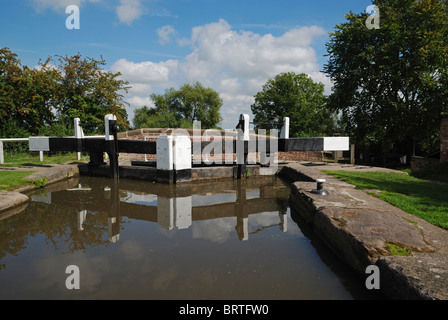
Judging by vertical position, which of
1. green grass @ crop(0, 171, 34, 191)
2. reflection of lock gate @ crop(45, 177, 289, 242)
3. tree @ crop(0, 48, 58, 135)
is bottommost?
reflection of lock gate @ crop(45, 177, 289, 242)

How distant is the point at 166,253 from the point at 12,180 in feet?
15.4

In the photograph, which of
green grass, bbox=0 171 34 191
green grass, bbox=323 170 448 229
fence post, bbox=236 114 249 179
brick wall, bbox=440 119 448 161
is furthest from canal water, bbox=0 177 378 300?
brick wall, bbox=440 119 448 161

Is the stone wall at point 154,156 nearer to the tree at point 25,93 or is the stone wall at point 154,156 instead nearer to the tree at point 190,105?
the tree at point 25,93

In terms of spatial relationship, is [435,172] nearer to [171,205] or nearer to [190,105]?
[171,205]

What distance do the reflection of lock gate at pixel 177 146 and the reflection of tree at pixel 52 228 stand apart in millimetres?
2537

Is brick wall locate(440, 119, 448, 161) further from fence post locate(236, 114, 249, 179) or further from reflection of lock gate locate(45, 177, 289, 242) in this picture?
fence post locate(236, 114, 249, 179)

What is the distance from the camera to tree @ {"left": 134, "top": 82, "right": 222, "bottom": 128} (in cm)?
4362

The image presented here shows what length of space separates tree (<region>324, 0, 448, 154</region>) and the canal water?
45.3 feet

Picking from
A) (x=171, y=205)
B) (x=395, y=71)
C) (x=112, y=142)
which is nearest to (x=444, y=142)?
(x=395, y=71)

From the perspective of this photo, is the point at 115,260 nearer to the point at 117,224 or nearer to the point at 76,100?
the point at 117,224

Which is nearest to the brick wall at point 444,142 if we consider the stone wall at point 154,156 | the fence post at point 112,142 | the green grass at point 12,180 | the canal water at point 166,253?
the stone wall at point 154,156

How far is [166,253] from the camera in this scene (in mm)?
2814

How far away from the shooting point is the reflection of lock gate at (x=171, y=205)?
12.8 ft

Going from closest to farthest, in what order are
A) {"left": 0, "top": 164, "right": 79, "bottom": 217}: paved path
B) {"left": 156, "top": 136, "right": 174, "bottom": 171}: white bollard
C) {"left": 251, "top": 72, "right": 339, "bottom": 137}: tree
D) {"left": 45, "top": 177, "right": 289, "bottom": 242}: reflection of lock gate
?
1. {"left": 45, "top": 177, "right": 289, "bottom": 242}: reflection of lock gate
2. {"left": 0, "top": 164, "right": 79, "bottom": 217}: paved path
3. {"left": 156, "top": 136, "right": 174, "bottom": 171}: white bollard
4. {"left": 251, "top": 72, "right": 339, "bottom": 137}: tree
